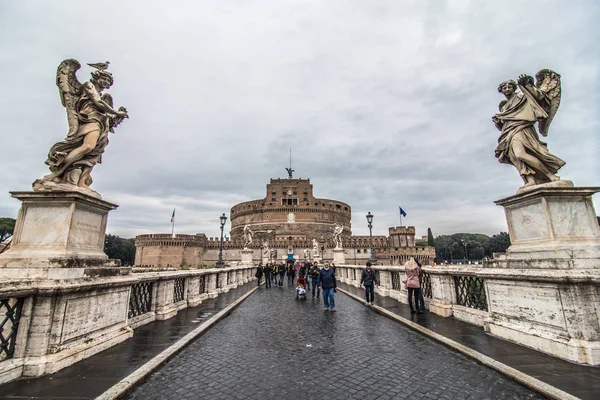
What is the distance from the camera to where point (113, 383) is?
3.16 metres

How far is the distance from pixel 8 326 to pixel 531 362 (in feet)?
21.3

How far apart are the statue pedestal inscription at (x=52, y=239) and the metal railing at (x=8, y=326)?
466 mm

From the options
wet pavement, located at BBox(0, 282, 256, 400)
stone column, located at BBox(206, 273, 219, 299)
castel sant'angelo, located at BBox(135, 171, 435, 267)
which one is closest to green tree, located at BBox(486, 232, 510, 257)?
castel sant'angelo, located at BBox(135, 171, 435, 267)

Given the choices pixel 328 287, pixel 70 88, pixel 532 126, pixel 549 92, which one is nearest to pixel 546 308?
pixel 532 126

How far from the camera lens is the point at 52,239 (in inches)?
162

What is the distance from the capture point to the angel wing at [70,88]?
15.4 ft

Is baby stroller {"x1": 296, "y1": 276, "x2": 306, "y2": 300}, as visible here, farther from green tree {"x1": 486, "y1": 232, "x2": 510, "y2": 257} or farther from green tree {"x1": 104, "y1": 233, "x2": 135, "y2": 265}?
green tree {"x1": 486, "y1": 232, "x2": 510, "y2": 257}

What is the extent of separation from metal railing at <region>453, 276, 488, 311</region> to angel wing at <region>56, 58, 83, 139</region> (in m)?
7.86

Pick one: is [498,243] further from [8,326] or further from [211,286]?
[8,326]

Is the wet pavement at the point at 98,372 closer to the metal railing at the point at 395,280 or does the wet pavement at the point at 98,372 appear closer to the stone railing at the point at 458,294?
the stone railing at the point at 458,294

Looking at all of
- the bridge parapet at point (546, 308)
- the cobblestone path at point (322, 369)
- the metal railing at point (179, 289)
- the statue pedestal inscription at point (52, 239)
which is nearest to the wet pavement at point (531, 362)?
the bridge parapet at point (546, 308)

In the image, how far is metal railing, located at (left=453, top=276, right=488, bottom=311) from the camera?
238 inches

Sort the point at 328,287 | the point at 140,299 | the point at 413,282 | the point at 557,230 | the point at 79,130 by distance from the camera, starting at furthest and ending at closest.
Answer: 1. the point at 328,287
2. the point at 413,282
3. the point at 140,299
4. the point at 79,130
5. the point at 557,230

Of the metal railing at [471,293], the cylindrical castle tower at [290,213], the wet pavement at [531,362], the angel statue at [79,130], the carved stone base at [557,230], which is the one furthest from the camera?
the cylindrical castle tower at [290,213]
